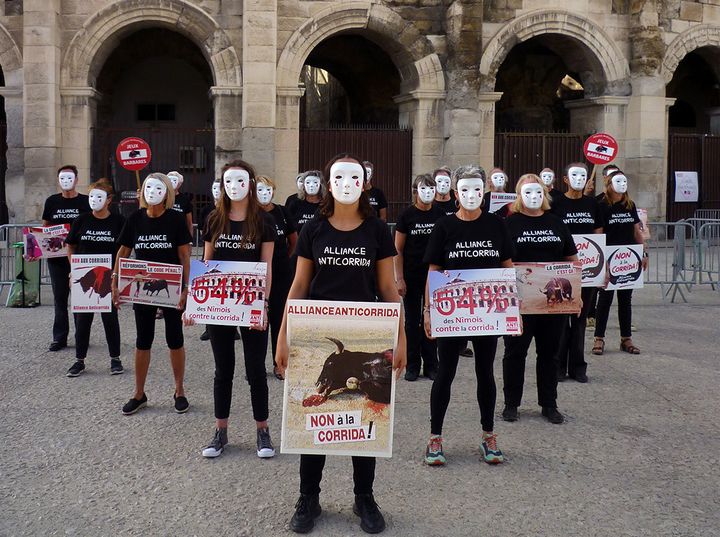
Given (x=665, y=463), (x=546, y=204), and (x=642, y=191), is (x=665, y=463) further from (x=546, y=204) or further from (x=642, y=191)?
(x=642, y=191)

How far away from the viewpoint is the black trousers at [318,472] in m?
4.43

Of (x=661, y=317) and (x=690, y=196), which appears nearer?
(x=661, y=317)

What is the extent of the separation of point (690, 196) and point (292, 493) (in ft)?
58.7

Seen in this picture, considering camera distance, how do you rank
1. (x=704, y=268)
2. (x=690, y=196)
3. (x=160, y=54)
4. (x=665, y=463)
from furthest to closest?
1. (x=160, y=54)
2. (x=690, y=196)
3. (x=704, y=268)
4. (x=665, y=463)

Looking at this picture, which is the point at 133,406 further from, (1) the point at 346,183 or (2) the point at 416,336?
(1) the point at 346,183

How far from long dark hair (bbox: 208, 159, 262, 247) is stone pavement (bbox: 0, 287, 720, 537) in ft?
4.73

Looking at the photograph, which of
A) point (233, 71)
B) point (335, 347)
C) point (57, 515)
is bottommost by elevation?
point (57, 515)

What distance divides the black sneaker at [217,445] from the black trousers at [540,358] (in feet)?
7.22

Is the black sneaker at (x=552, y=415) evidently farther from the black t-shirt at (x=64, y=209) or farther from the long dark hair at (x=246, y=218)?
the black t-shirt at (x=64, y=209)

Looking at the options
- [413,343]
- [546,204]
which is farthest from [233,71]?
[546,204]

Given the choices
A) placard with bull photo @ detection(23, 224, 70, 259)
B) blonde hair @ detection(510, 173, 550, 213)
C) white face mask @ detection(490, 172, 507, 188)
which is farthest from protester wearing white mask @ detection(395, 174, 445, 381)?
placard with bull photo @ detection(23, 224, 70, 259)

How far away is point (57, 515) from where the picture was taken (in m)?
4.52

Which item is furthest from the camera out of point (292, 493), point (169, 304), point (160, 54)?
point (160, 54)

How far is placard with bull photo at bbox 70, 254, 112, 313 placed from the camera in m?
7.70
